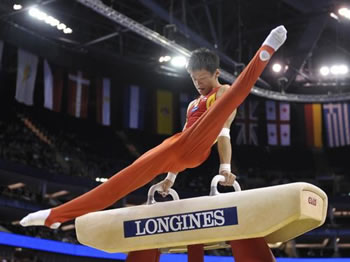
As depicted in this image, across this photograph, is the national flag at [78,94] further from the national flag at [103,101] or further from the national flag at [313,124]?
the national flag at [313,124]

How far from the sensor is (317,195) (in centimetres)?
237

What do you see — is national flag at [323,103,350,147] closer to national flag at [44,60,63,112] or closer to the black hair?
national flag at [44,60,63,112]

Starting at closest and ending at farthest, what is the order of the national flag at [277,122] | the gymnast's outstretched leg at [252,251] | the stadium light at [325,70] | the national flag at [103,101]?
the gymnast's outstretched leg at [252,251] → the national flag at [103,101] → the stadium light at [325,70] → the national flag at [277,122]

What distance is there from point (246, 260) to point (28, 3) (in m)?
11.0

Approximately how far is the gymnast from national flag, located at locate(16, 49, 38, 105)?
12754 millimetres

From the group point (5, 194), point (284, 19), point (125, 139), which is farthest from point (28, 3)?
point (125, 139)

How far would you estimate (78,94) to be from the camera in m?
16.5

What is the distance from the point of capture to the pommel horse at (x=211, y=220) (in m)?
2.29

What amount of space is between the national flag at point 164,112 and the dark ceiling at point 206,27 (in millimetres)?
1947

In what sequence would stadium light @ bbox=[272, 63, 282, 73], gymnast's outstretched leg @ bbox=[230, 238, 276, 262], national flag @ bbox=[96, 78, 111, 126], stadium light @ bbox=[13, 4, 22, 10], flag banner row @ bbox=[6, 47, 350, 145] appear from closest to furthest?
1. gymnast's outstretched leg @ bbox=[230, 238, 276, 262]
2. stadium light @ bbox=[13, 4, 22, 10]
3. stadium light @ bbox=[272, 63, 282, 73]
4. flag banner row @ bbox=[6, 47, 350, 145]
5. national flag @ bbox=[96, 78, 111, 126]

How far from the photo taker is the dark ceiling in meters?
13.3

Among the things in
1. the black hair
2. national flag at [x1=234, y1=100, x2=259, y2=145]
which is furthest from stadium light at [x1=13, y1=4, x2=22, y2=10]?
the black hair

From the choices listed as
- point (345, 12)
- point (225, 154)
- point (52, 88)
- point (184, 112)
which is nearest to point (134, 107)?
point (184, 112)

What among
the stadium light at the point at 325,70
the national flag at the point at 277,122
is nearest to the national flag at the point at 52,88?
the national flag at the point at 277,122
